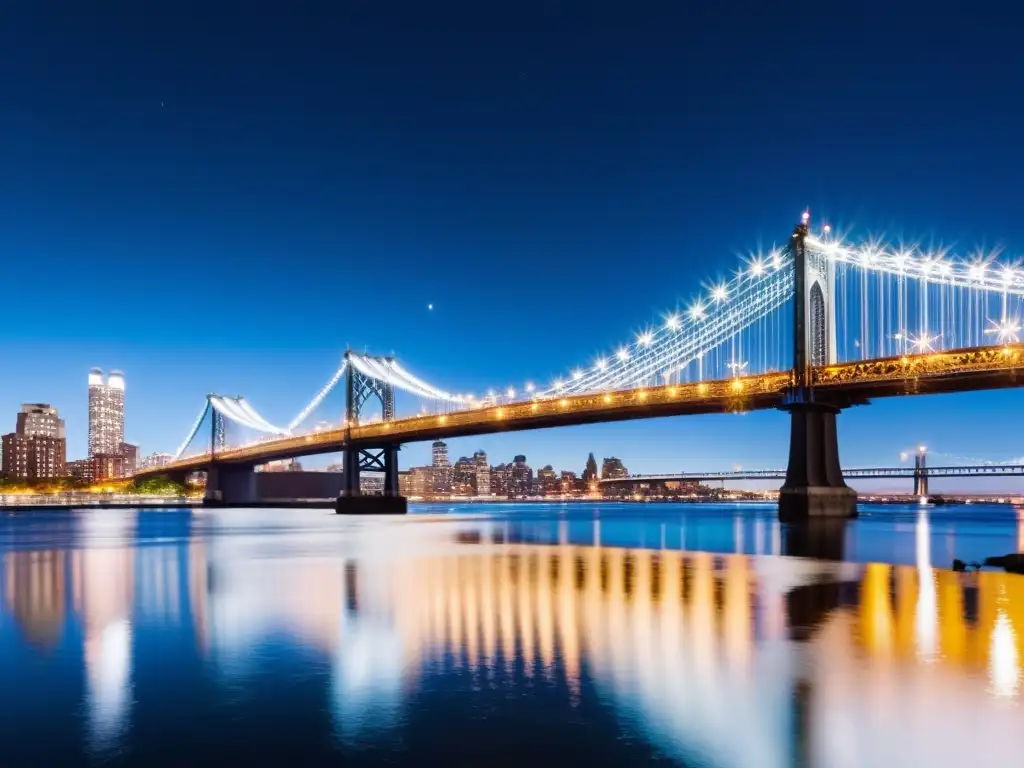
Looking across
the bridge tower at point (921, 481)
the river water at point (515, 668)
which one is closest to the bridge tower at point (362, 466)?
the river water at point (515, 668)

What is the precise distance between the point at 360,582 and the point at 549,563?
7570 mm

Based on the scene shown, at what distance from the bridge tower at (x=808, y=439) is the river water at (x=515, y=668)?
1074 inches

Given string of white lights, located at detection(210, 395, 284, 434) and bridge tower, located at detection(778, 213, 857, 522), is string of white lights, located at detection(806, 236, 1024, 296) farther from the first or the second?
string of white lights, located at detection(210, 395, 284, 434)

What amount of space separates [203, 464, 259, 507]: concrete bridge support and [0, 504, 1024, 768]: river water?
314 ft

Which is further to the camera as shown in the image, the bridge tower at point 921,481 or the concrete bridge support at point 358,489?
the bridge tower at point 921,481

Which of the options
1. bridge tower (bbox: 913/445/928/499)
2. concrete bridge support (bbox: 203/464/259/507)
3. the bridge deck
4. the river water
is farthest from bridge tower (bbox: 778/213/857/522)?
bridge tower (bbox: 913/445/928/499)

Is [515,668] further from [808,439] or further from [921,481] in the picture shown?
[921,481]

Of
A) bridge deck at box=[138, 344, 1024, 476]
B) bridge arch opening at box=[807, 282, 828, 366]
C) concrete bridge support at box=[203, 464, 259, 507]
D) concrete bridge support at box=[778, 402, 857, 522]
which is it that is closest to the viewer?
bridge deck at box=[138, 344, 1024, 476]

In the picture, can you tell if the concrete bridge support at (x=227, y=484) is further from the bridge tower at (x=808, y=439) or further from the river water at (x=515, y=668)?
the river water at (x=515, y=668)

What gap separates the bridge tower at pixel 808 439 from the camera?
5209cm

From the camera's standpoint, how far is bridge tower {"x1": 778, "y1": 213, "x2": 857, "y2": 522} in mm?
52094

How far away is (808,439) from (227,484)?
286 feet

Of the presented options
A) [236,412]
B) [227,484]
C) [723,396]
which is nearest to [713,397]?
[723,396]

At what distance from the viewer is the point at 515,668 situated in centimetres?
1159
